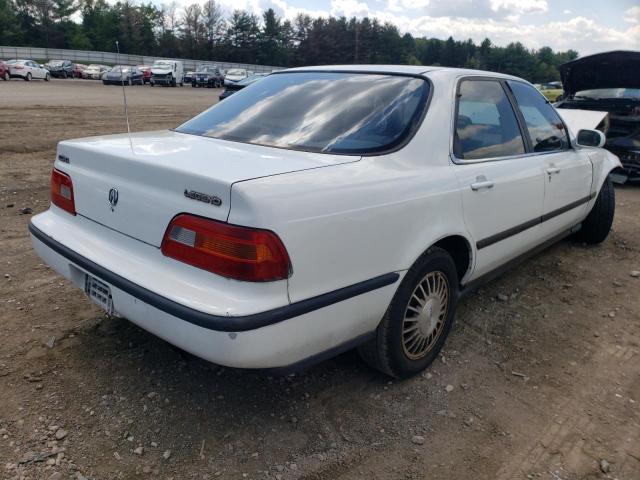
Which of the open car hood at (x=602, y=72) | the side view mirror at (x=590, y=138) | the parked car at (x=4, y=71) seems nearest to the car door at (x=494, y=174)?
the side view mirror at (x=590, y=138)

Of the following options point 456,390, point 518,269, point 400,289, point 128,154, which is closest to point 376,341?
point 400,289

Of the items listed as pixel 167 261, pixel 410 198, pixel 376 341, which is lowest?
pixel 376 341

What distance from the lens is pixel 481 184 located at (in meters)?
2.97

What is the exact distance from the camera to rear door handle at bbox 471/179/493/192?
2.93 metres

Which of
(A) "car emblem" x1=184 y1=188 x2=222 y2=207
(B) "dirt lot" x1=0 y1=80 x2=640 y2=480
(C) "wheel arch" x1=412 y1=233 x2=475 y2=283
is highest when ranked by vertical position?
(A) "car emblem" x1=184 y1=188 x2=222 y2=207

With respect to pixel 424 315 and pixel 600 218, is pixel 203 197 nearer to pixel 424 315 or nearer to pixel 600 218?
pixel 424 315

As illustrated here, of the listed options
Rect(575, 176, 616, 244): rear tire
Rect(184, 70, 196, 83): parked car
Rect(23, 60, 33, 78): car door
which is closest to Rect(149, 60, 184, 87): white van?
Rect(184, 70, 196, 83): parked car

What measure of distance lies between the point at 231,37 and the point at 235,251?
85.5m

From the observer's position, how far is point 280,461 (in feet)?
7.41

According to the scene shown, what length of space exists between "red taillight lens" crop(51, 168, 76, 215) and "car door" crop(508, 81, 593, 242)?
286cm

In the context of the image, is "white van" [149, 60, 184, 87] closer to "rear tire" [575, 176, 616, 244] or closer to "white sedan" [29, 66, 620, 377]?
"rear tire" [575, 176, 616, 244]

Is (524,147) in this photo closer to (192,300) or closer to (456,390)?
(456,390)

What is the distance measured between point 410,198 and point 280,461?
1.30 m

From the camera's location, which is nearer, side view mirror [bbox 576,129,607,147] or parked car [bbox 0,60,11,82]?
side view mirror [bbox 576,129,607,147]
